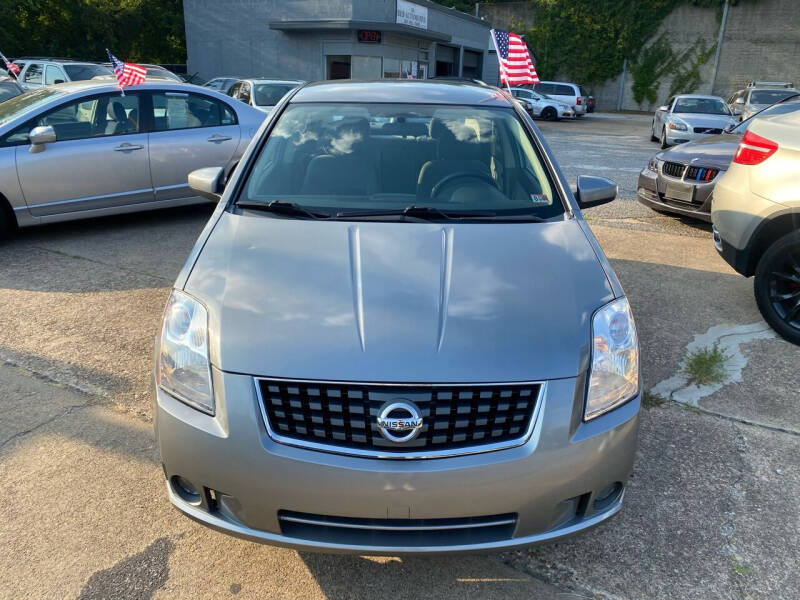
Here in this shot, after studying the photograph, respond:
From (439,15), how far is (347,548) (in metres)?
32.3

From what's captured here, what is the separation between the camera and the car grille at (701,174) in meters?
6.73

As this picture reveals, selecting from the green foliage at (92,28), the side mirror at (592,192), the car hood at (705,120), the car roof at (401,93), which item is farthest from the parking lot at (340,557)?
the green foliage at (92,28)

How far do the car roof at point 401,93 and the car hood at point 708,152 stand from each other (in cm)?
394

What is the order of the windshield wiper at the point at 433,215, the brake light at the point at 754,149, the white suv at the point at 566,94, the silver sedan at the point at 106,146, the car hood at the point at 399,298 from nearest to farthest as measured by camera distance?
the car hood at the point at 399,298 < the windshield wiper at the point at 433,215 < the brake light at the point at 754,149 < the silver sedan at the point at 106,146 < the white suv at the point at 566,94

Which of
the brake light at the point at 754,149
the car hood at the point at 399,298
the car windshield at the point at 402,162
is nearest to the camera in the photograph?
the car hood at the point at 399,298

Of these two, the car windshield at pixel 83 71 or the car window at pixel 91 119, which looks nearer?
the car window at pixel 91 119

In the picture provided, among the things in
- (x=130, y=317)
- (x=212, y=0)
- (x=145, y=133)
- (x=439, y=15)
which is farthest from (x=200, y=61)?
(x=130, y=317)

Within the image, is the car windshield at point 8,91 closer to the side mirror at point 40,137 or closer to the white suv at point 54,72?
the side mirror at point 40,137

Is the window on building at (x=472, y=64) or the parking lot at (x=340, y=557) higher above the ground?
the window on building at (x=472, y=64)

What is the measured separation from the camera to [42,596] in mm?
2162

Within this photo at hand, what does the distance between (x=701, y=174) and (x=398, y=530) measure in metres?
6.28

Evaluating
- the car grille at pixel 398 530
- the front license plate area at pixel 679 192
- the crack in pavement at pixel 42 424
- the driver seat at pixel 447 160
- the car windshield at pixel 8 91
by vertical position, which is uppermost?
the car windshield at pixel 8 91

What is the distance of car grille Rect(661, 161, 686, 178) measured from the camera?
7.01 m

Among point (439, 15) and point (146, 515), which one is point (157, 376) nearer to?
point (146, 515)
